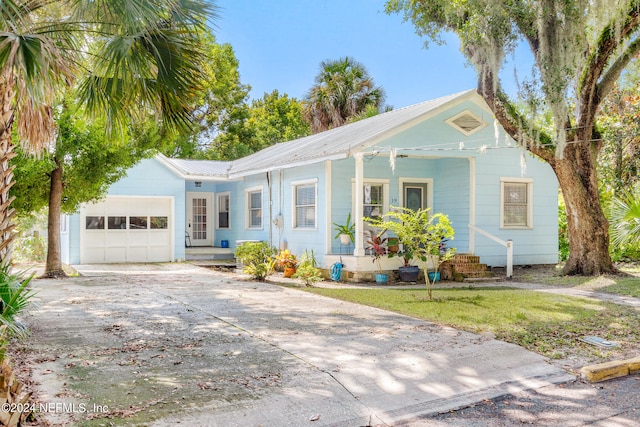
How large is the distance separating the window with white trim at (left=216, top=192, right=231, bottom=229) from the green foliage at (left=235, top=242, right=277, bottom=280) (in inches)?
224

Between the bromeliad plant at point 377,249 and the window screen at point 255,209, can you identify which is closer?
the bromeliad plant at point 377,249

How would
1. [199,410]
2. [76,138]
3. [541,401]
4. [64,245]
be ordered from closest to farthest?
[199,410] → [541,401] → [76,138] → [64,245]

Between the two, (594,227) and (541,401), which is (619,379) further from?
(594,227)

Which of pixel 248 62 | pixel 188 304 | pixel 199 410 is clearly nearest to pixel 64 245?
pixel 188 304

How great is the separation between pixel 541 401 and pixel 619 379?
49.4 inches

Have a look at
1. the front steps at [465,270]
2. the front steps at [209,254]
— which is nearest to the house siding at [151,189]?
the front steps at [209,254]

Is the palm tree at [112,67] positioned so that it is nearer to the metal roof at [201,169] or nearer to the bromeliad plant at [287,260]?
the bromeliad plant at [287,260]

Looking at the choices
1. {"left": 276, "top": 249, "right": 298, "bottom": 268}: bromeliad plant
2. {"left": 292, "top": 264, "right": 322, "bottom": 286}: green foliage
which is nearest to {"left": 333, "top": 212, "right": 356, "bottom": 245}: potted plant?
{"left": 276, "top": 249, "right": 298, "bottom": 268}: bromeliad plant

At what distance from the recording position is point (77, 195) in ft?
46.1

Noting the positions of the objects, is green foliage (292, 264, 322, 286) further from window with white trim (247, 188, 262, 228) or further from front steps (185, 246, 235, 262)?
front steps (185, 246, 235, 262)

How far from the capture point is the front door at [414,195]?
15195 millimetres

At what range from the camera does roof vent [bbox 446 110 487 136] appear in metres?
14.2

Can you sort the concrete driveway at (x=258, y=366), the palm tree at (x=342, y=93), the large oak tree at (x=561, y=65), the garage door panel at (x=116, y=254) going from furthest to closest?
the palm tree at (x=342, y=93), the garage door panel at (x=116, y=254), the large oak tree at (x=561, y=65), the concrete driveway at (x=258, y=366)

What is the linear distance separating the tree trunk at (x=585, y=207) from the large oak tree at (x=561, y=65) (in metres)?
0.02
